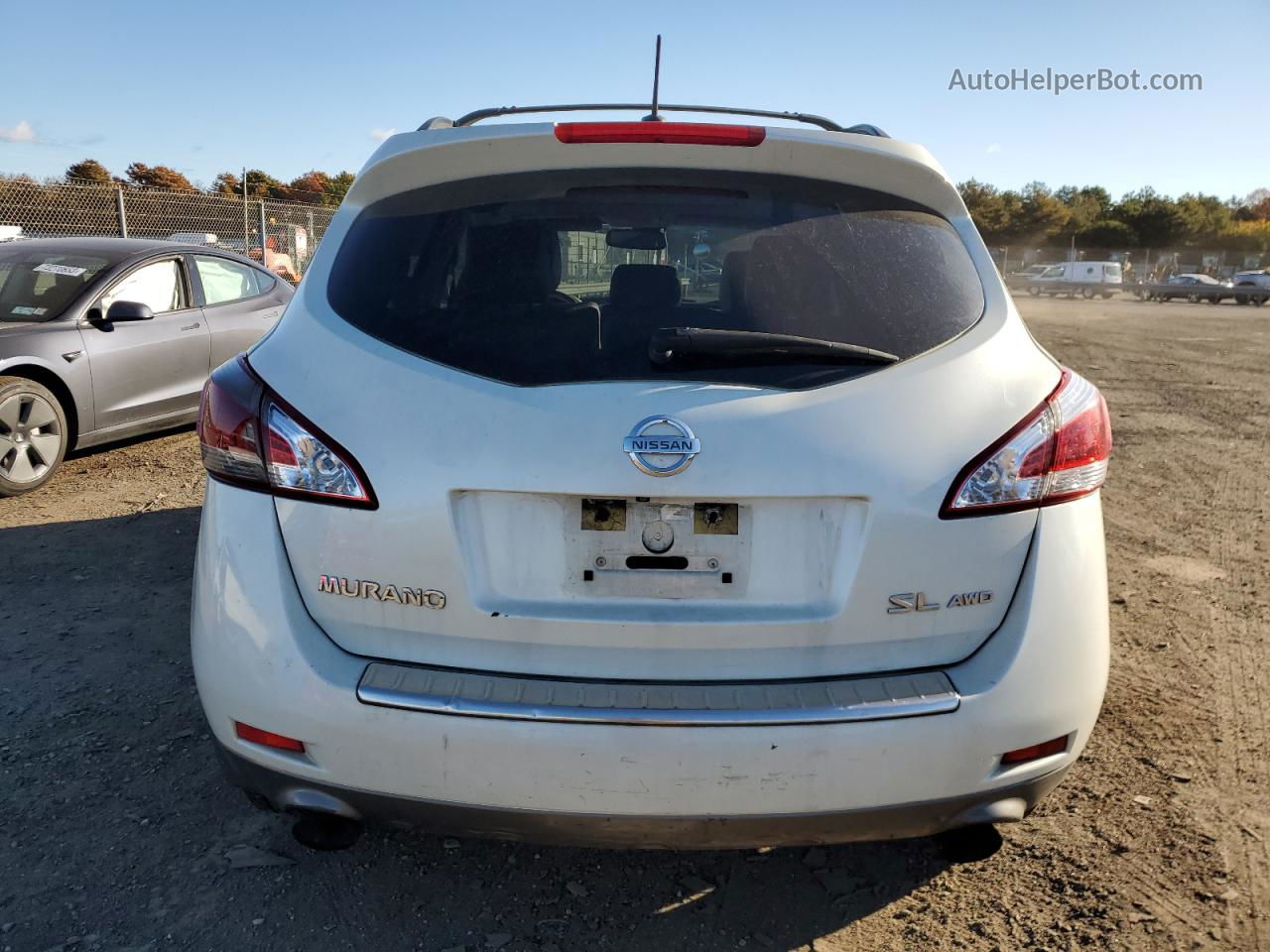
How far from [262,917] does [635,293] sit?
1756 millimetres

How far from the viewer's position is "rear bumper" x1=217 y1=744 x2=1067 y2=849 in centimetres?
192

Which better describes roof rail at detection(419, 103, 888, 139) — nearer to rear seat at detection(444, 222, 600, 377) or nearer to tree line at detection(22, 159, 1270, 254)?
rear seat at detection(444, 222, 600, 377)

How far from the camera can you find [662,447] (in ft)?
6.14

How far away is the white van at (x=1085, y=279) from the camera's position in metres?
50.5

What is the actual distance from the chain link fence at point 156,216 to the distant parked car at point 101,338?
5.46 m

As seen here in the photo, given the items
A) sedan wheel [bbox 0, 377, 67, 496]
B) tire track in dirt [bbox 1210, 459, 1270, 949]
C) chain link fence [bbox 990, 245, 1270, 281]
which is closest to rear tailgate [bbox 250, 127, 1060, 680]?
tire track in dirt [bbox 1210, 459, 1270, 949]

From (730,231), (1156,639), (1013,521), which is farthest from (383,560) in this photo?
(1156,639)

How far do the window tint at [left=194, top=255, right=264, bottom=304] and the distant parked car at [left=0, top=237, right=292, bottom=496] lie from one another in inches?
0.5

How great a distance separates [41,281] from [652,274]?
629 centimetres

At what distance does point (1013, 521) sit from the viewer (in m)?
1.99

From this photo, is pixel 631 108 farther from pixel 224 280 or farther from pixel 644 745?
pixel 224 280

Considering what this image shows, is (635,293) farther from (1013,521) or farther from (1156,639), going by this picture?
(1156,639)

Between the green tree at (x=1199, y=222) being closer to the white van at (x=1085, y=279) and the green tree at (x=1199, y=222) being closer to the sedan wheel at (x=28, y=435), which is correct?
the white van at (x=1085, y=279)

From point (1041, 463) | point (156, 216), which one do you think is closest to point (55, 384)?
point (1041, 463)
